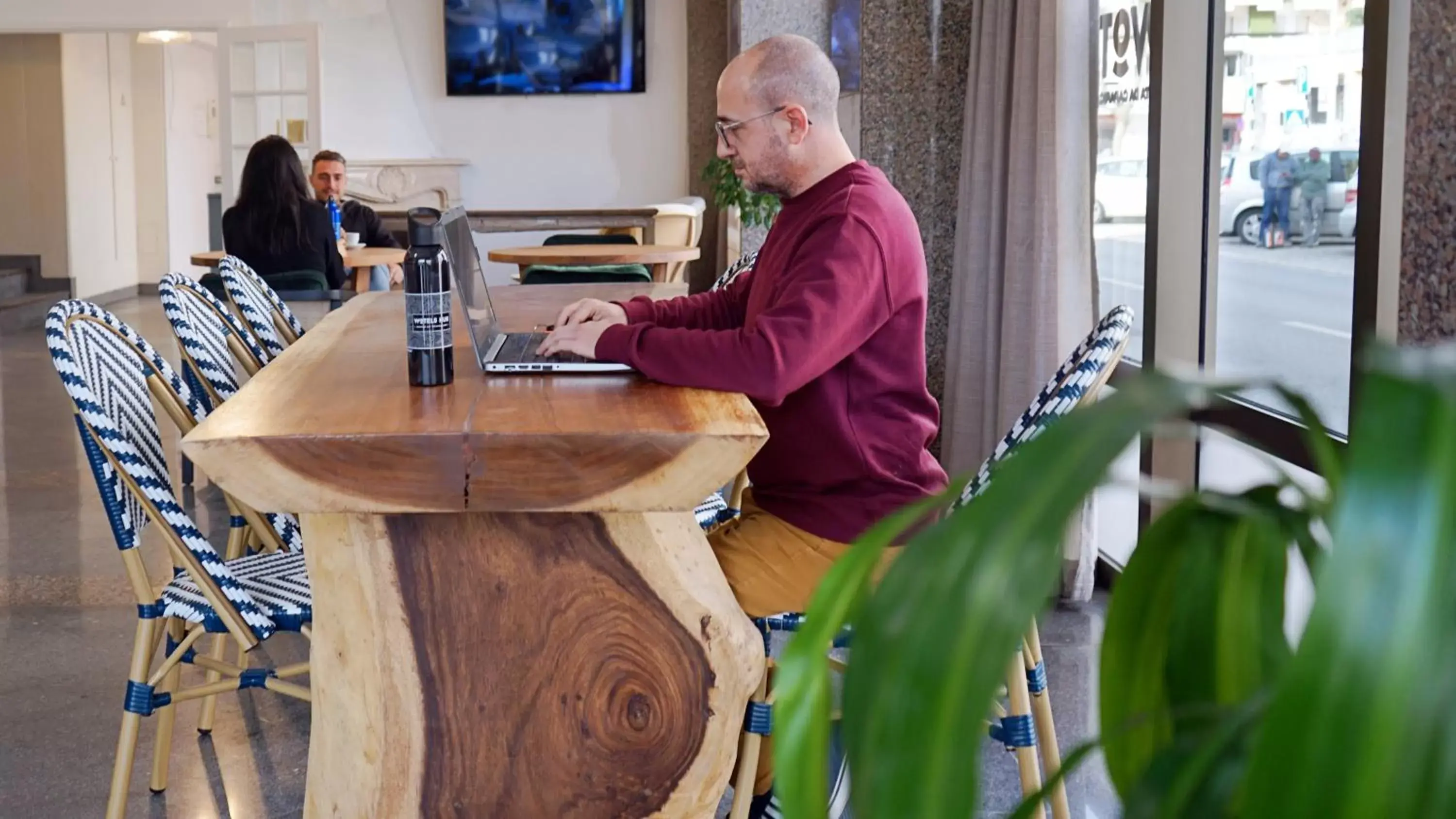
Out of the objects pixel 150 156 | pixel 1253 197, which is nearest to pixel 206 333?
pixel 1253 197

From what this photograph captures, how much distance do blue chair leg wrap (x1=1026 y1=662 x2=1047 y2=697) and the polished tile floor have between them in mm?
148

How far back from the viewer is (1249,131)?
348cm

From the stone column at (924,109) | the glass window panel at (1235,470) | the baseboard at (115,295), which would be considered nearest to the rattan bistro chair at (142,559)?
the glass window panel at (1235,470)

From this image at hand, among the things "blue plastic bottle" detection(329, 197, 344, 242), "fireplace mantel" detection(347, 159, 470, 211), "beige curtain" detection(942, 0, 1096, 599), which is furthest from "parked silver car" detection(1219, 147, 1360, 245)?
"fireplace mantel" detection(347, 159, 470, 211)

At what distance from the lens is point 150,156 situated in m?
14.8

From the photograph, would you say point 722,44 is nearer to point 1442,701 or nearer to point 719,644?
point 719,644

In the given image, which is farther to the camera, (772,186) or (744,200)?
(744,200)

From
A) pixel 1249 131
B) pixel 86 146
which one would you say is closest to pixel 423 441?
pixel 1249 131

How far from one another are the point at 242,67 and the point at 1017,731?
974cm

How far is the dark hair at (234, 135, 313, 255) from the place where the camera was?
20.7 feet

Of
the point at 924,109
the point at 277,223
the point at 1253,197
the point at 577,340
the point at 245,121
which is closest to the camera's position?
the point at 577,340

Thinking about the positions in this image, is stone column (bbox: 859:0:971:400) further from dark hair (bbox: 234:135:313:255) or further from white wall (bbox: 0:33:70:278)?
white wall (bbox: 0:33:70:278)

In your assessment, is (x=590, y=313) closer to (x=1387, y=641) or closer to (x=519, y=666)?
(x=519, y=666)

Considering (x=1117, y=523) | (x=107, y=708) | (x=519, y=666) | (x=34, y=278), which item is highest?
(x=34, y=278)
